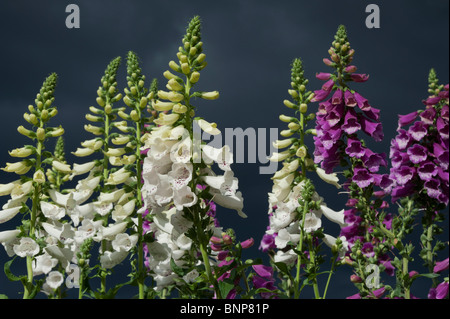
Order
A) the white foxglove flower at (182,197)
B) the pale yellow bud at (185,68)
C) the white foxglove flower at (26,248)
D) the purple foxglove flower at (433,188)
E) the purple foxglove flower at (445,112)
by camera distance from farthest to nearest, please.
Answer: the purple foxglove flower at (445,112) < the purple foxglove flower at (433,188) < the white foxglove flower at (26,248) < the pale yellow bud at (185,68) < the white foxglove flower at (182,197)

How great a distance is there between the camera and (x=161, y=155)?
4.33 metres

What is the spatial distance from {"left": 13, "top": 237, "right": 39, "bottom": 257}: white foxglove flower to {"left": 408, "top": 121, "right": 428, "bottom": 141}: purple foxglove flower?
14.3 ft

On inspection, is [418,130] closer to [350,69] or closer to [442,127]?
[442,127]

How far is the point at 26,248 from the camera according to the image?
5152mm

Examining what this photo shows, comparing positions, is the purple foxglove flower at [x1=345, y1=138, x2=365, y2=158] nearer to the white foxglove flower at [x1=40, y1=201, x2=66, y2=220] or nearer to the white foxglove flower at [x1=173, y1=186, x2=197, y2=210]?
the white foxglove flower at [x1=173, y1=186, x2=197, y2=210]

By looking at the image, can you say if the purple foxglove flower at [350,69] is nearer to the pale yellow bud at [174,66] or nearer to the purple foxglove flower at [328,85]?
the purple foxglove flower at [328,85]

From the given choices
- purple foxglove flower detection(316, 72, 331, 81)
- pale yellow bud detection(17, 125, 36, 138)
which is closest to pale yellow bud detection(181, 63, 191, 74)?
pale yellow bud detection(17, 125, 36, 138)

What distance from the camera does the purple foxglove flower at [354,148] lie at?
19.4ft

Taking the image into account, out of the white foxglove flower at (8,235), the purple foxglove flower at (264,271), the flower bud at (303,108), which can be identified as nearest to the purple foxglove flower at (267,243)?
the purple foxglove flower at (264,271)

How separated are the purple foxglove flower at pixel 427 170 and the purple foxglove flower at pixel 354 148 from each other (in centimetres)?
78

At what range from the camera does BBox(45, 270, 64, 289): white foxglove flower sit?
19.0ft

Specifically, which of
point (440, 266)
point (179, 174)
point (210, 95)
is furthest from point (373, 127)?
point (179, 174)
